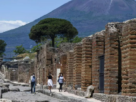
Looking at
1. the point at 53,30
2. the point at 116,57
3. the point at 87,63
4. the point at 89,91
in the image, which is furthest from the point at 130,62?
the point at 53,30

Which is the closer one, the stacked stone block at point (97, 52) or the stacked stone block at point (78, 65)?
the stacked stone block at point (97, 52)

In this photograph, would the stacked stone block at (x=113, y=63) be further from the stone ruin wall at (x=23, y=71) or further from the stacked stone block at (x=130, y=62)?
the stone ruin wall at (x=23, y=71)

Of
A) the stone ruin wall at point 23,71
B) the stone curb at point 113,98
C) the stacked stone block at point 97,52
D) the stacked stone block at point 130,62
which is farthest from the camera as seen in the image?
the stone ruin wall at point 23,71

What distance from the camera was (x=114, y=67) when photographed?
44.4 ft

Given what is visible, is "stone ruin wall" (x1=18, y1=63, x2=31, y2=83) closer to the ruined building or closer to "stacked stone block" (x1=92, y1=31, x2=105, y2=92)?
the ruined building

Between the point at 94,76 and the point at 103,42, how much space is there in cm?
151

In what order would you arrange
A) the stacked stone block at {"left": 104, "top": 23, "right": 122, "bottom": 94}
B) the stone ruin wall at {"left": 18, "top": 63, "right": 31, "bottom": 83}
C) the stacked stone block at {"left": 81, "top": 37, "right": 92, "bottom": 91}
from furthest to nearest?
the stone ruin wall at {"left": 18, "top": 63, "right": 31, "bottom": 83} → the stacked stone block at {"left": 81, "top": 37, "right": 92, "bottom": 91} → the stacked stone block at {"left": 104, "top": 23, "right": 122, "bottom": 94}

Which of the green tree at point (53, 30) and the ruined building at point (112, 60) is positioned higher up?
the green tree at point (53, 30)

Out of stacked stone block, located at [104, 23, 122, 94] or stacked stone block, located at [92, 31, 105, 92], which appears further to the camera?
stacked stone block, located at [92, 31, 105, 92]

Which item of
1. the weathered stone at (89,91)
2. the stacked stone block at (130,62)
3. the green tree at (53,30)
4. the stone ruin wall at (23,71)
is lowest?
the weathered stone at (89,91)

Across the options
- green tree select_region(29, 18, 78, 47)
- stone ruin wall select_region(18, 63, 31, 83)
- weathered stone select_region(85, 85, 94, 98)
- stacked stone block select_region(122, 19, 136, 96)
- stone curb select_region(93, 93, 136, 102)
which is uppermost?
green tree select_region(29, 18, 78, 47)

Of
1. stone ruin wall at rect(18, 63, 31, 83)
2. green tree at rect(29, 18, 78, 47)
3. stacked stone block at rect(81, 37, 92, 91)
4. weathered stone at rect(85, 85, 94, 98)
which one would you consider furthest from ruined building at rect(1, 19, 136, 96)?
green tree at rect(29, 18, 78, 47)

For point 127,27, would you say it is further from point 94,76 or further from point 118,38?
point 94,76

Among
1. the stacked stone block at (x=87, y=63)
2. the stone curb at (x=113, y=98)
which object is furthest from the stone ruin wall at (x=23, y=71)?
the stone curb at (x=113, y=98)
